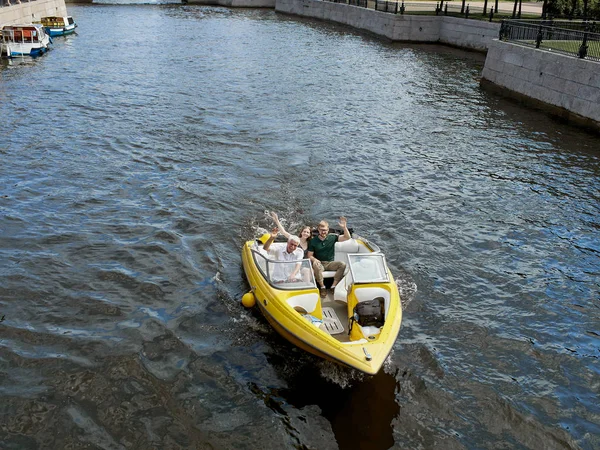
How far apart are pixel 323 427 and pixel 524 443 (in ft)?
10.3

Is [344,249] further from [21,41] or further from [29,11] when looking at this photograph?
[29,11]

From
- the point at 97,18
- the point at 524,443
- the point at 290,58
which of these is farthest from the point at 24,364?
the point at 97,18

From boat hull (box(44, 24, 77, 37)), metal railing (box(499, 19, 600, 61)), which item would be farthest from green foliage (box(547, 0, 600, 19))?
boat hull (box(44, 24, 77, 37))

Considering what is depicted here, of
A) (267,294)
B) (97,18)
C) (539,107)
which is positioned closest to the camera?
(267,294)

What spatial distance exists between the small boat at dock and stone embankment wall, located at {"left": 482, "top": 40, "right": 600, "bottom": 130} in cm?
3385

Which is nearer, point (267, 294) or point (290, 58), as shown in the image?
point (267, 294)

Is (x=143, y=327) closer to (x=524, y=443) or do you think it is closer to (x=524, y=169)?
(x=524, y=443)

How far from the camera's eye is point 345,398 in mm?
10016

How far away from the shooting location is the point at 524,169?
70.0 ft

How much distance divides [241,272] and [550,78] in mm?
20360

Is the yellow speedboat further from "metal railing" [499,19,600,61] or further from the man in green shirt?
"metal railing" [499,19,600,61]

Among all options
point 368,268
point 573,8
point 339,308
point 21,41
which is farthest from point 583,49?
point 21,41

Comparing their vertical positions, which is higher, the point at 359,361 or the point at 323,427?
the point at 359,361

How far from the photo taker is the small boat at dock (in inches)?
1885
